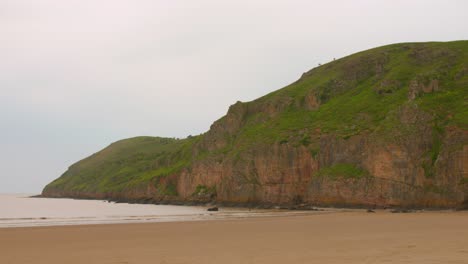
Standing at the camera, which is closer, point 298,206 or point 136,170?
point 298,206

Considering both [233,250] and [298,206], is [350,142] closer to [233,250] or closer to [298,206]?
[298,206]

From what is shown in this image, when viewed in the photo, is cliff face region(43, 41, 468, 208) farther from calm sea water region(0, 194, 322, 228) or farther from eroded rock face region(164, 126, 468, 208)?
A: calm sea water region(0, 194, 322, 228)

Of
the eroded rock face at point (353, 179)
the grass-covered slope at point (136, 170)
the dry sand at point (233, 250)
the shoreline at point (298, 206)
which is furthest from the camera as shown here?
the grass-covered slope at point (136, 170)

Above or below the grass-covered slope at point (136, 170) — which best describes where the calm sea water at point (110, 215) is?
below

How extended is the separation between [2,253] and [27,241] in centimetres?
565

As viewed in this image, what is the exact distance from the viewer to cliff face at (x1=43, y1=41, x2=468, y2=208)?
2514 inches

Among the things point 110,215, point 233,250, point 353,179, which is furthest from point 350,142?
point 233,250

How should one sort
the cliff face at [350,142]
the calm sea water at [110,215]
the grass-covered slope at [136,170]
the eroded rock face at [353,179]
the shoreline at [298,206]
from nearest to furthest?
1. the calm sea water at [110,215]
2. the shoreline at [298,206]
3. the eroded rock face at [353,179]
4. the cliff face at [350,142]
5. the grass-covered slope at [136,170]

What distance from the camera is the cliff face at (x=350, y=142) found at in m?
63.9

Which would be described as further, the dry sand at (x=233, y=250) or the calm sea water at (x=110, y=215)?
the calm sea water at (x=110, y=215)

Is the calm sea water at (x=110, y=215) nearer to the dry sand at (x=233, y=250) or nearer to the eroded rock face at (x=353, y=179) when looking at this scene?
the eroded rock face at (x=353, y=179)

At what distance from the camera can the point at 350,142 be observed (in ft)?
247

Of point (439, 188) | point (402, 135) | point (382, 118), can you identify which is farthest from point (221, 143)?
point (439, 188)

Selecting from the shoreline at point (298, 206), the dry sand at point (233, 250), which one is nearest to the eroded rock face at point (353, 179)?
the shoreline at point (298, 206)
